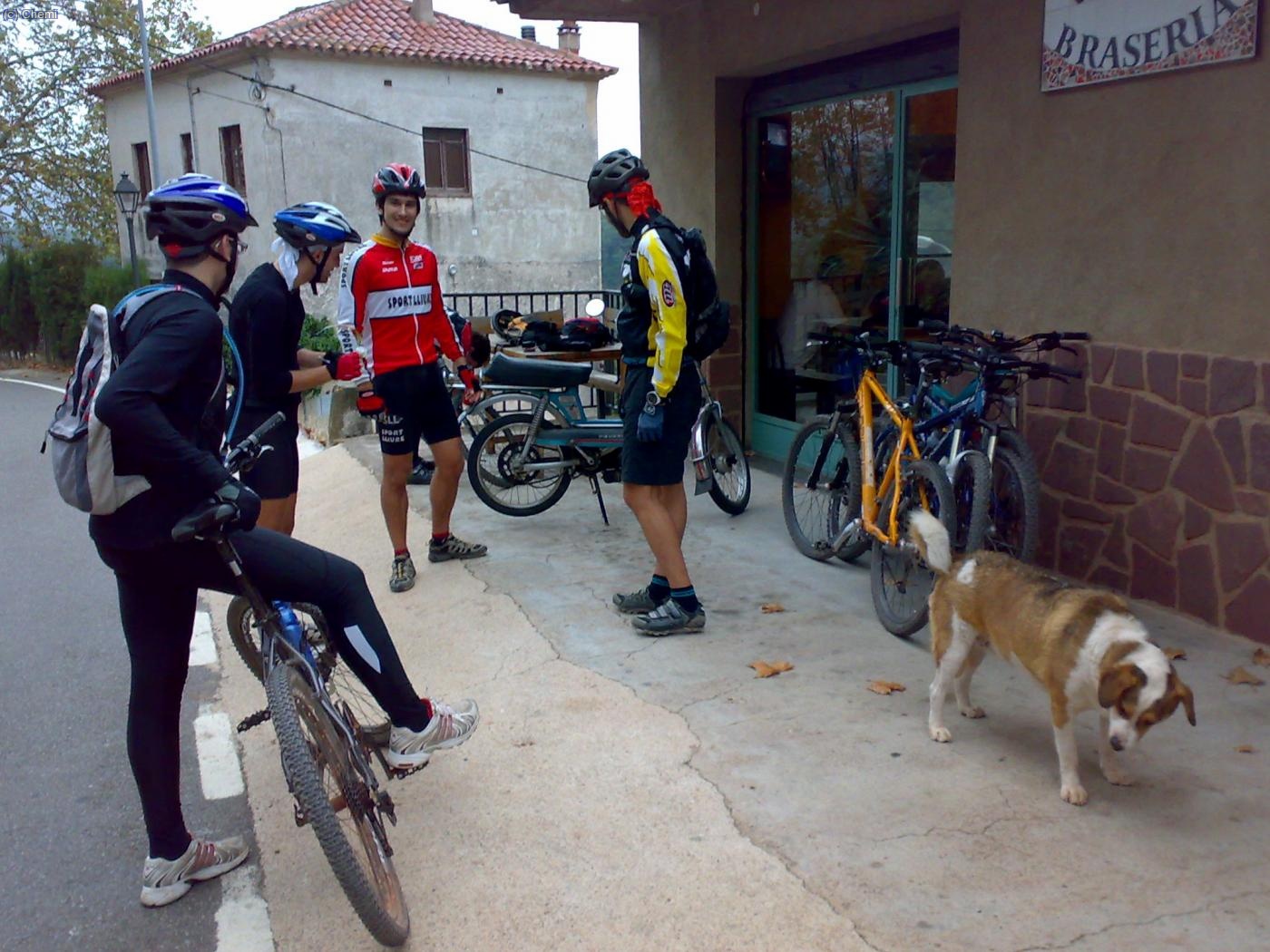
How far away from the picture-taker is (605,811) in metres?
3.66

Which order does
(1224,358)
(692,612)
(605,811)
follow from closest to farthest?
(605,811), (1224,358), (692,612)

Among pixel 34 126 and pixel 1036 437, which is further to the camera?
pixel 34 126

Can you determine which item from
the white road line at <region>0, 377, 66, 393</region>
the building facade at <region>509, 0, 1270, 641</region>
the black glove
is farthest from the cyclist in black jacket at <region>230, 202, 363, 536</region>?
the white road line at <region>0, 377, 66, 393</region>

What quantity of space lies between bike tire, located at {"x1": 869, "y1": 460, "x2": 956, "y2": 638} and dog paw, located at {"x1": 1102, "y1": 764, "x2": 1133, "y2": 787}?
122 cm

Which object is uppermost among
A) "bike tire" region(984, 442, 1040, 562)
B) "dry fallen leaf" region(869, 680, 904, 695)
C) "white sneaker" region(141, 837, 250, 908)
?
"bike tire" region(984, 442, 1040, 562)

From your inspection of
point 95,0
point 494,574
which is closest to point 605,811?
point 494,574

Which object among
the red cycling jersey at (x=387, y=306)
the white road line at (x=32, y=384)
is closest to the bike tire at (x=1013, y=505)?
the red cycling jersey at (x=387, y=306)

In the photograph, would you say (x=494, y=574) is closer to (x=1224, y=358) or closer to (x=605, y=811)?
(x=605, y=811)

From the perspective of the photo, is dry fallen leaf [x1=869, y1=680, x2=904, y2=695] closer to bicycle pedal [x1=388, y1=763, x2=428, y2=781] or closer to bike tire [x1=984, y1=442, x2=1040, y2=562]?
bike tire [x1=984, y1=442, x2=1040, y2=562]

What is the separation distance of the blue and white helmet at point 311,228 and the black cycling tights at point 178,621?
5.88 feet

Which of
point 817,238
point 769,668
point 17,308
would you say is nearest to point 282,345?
point 769,668

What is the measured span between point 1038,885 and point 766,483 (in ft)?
16.2

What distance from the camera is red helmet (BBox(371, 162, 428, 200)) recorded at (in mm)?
5746

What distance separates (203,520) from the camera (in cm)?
288
